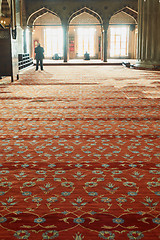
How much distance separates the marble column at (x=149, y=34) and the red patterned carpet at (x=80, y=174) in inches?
404

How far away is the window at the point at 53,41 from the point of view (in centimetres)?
2581

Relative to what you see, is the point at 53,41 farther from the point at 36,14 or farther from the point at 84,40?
the point at 36,14

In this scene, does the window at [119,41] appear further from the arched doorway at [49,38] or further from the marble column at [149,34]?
the marble column at [149,34]

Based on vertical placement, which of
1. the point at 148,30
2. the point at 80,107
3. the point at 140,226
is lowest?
the point at 140,226

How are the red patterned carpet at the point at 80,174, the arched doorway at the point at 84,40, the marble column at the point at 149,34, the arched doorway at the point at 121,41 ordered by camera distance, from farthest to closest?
the arched doorway at the point at 84,40 < the arched doorway at the point at 121,41 < the marble column at the point at 149,34 < the red patterned carpet at the point at 80,174

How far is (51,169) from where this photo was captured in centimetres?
230

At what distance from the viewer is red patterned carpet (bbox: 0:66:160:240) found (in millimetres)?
1572

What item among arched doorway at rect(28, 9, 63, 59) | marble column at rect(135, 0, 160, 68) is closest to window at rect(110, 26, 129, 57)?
arched doorway at rect(28, 9, 63, 59)

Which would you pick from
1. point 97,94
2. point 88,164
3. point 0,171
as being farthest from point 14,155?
point 97,94

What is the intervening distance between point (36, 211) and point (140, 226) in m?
0.56

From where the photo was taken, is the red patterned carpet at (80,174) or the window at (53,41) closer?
the red patterned carpet at (80,174)

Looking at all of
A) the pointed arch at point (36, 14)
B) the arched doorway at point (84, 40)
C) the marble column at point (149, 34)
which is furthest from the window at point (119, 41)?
the marble column at point (149, 34)

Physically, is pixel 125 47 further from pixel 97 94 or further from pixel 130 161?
pixel 130 161

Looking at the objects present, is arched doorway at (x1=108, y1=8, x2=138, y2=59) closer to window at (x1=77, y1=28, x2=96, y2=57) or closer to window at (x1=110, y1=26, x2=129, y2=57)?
window at (x1=110, y1=26, x2=129, y2=57)
